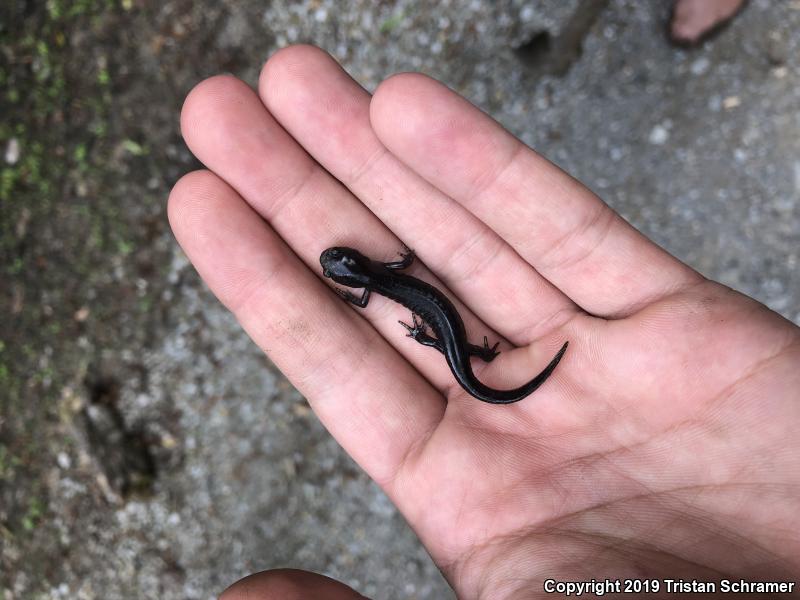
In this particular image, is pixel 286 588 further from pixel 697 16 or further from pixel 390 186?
pixel 697 16

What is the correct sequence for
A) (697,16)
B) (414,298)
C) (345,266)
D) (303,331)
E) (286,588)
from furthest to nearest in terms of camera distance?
(697,16) → (414,298) → (345,266) → (303,331) → (286,588)

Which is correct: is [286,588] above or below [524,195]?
below

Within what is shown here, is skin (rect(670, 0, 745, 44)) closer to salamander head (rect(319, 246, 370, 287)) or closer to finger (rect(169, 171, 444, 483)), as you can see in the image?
salamander head (rect(319, 246, 370, 287))

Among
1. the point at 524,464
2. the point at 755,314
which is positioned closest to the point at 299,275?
the point at 524,464

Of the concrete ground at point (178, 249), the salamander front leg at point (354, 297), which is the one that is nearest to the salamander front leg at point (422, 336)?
the salamander front leg at point (354, 297)

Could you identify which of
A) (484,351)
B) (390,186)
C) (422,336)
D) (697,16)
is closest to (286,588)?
(422,336)

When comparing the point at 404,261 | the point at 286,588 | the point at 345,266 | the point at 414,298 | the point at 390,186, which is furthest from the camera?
the point at 414,298

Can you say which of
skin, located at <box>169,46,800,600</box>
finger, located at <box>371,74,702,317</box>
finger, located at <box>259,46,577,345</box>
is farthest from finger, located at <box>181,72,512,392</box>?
finger, located at <box>371,74,702,317</box>
